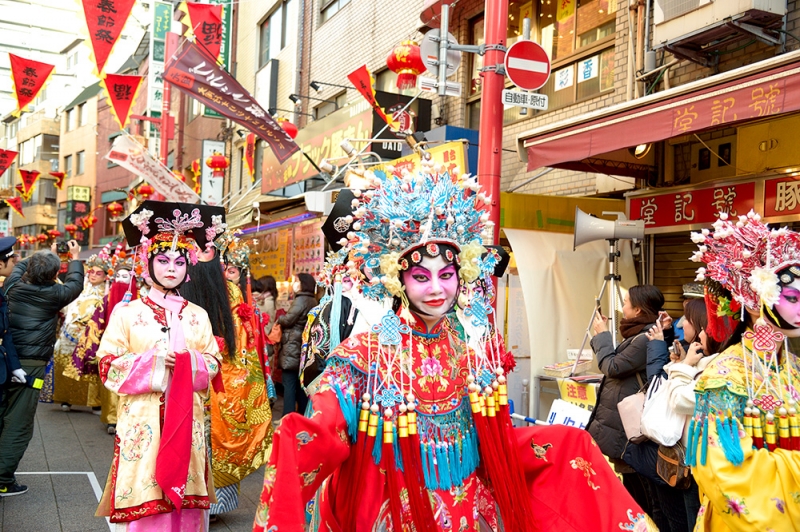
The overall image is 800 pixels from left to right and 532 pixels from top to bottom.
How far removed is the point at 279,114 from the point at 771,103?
13571mm

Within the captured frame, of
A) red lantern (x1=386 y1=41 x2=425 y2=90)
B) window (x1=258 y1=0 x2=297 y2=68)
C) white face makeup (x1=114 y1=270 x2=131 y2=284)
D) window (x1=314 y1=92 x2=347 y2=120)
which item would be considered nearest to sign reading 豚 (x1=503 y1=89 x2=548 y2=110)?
red lantern (x1=386 y1=41 x2=425 y2=90)

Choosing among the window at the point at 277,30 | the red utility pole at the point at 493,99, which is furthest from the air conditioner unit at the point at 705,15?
the window at the point at 277,30

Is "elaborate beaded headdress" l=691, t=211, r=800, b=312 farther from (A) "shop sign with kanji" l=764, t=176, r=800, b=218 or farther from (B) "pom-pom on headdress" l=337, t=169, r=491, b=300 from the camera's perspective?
(A) "shop sign with kanji" l=764, t=176, r=800, b=218

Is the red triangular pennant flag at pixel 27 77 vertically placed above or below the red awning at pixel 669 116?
above

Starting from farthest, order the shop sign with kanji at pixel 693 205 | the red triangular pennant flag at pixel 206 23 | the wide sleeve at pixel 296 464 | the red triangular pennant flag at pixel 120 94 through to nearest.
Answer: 1. the red triangular pennant flag at pixel 206 23
2. the red triangular pennant flag at pixel 120 94
3. the shop sign with kanji at pixel 693 205
4. the wide sleeve at pixel 296 464

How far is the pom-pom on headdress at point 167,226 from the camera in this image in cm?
425

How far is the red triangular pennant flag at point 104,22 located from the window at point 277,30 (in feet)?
19.5

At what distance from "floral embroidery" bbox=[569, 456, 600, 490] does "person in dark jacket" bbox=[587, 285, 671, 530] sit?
1.76 meters

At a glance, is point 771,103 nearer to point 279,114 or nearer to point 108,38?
point 108,38

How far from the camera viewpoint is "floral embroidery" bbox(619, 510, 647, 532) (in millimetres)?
2453

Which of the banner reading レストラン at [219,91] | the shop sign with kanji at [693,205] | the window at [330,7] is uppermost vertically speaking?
the window at [330,7]

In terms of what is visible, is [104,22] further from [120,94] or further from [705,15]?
[705,15]

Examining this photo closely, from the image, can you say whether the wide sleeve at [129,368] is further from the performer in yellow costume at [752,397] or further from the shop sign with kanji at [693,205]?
the shop sign with kanji at [693,205]

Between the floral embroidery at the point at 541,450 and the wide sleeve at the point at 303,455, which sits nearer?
the wide sleeve at the point at 303,455
